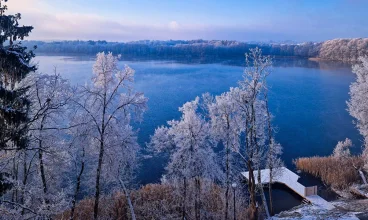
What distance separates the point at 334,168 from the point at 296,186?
10.6 feet

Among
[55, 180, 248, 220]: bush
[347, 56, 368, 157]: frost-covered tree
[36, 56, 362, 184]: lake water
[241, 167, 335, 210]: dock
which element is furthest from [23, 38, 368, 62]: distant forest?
[55, 180, 248, 220]: bush

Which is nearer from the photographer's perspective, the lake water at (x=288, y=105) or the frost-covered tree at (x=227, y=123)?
the frost-covered tree at (x=227, y=123)

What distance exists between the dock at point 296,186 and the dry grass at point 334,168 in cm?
149

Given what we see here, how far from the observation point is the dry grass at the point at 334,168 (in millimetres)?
19031

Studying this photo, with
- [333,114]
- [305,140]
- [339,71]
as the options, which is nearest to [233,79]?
[333,114]

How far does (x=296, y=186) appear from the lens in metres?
18.6

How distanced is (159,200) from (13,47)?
11.2 metres

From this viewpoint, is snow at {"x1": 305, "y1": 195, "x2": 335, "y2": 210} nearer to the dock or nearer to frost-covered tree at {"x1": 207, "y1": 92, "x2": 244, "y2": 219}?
the dock

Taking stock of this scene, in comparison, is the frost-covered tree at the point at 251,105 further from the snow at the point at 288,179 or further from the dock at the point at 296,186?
the snow at the point at 288,179

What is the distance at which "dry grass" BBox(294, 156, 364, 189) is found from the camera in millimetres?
19031

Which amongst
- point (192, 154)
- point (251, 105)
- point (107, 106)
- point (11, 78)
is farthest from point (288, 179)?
point (11, 78)

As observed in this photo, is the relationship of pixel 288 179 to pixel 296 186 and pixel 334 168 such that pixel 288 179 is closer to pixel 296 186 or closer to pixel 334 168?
pixel 296 186

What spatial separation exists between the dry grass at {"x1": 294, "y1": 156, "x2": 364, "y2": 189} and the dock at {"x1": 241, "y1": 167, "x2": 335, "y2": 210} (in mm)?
1493

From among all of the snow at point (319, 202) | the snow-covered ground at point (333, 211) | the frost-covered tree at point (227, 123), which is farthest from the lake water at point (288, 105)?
the snow-covered ground at point (333, 211)
